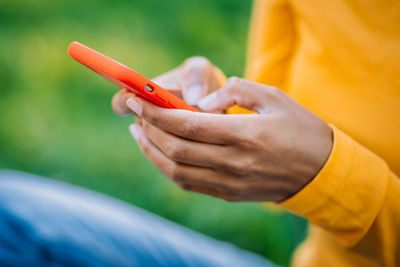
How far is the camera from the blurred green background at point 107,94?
135 cm

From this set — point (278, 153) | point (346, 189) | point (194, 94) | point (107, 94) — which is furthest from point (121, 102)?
point (107, 94)

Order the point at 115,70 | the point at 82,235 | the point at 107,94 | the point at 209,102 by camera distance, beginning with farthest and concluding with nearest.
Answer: the point at 107,94, the point at 82,235, the point at 209,102, the point at 115,70

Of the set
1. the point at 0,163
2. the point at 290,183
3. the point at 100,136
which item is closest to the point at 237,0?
the point at 100,136

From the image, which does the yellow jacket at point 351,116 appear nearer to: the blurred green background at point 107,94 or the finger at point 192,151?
the finger at point 192,151

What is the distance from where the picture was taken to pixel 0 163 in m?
1.37

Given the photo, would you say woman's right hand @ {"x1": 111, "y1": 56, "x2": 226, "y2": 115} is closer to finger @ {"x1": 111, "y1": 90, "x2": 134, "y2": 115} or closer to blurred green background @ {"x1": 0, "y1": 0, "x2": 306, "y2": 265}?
finger @ {"x1": 111, "y1": 90, "x2": 134, "y2": 115}

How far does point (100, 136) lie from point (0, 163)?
15.1 inches

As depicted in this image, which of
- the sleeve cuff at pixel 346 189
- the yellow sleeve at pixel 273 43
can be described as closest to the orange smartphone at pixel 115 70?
the sleeve cuff at pixel 346 189

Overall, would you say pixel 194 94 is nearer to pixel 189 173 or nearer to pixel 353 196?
pixel 189 173

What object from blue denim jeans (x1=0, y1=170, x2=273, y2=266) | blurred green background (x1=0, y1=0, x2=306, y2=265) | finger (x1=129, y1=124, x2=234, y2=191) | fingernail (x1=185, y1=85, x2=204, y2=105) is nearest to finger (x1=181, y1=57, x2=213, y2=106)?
fingernail (x1=185, y1=85, x2=204, y2=105)

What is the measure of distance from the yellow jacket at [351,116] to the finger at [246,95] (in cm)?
11

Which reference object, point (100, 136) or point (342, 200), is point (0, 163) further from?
point (342, 200)

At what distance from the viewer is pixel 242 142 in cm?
45

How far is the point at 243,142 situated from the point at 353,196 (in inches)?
7.1
